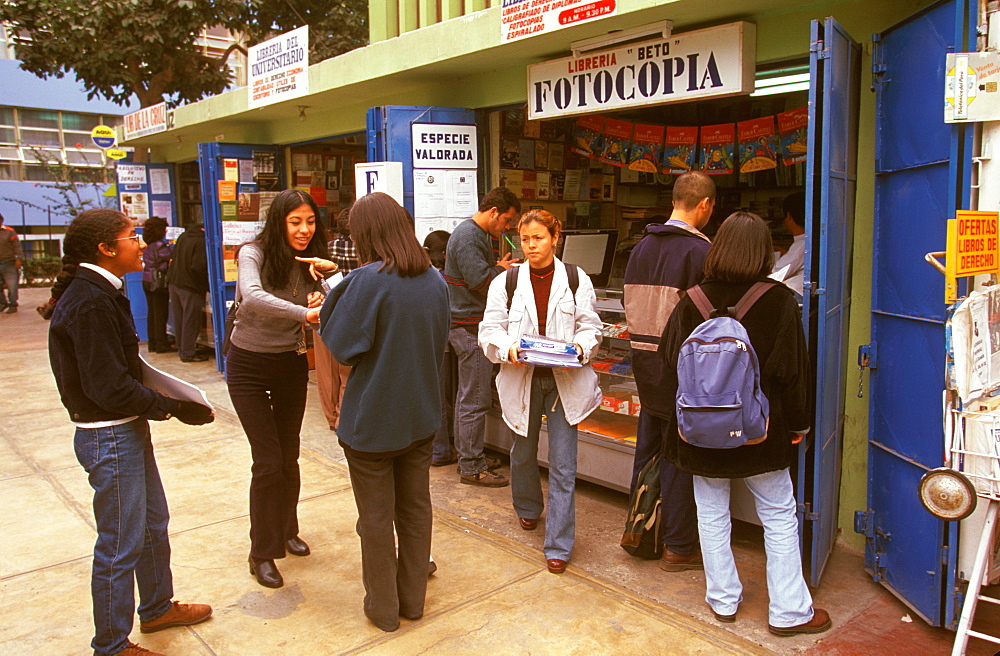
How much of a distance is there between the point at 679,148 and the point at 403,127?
82.6 inches

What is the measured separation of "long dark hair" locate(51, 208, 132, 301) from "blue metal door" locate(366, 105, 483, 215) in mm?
3015

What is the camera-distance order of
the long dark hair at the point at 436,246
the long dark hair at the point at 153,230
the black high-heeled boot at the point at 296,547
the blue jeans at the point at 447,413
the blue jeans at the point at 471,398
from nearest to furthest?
the black high-heeled boot at the point at 296,547 → the blue jeans at the point at 471,398 → the blue jeans at the point at 447,413 → the long dark hair at the point at 436,246 → the long dark hair at the point at 153,230

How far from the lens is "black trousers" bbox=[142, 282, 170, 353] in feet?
32.4

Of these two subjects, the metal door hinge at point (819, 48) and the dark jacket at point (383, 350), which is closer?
the dark jacket at point (383, 350)

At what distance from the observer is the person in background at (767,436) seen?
9.89ft

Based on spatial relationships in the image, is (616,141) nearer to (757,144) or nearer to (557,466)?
(757,144)

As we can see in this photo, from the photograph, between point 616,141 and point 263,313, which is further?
point 616,141

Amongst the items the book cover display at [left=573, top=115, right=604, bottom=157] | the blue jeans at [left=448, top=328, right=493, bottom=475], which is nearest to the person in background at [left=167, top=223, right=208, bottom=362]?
the book cover display at [left=573, top=115, right=604, bottom=157]

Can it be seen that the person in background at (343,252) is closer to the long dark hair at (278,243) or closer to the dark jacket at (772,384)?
the long dark hair at (278,243)

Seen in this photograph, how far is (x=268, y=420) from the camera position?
3541 millimetres

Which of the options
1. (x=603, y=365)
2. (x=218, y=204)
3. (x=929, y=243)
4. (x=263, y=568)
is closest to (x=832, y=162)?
(x=929, y=243)

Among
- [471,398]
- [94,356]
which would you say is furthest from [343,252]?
[94,356]

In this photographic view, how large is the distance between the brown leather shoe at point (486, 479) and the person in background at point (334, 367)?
1.54 meters

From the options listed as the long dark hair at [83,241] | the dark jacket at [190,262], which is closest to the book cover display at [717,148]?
the long dark hair at [83,241]
